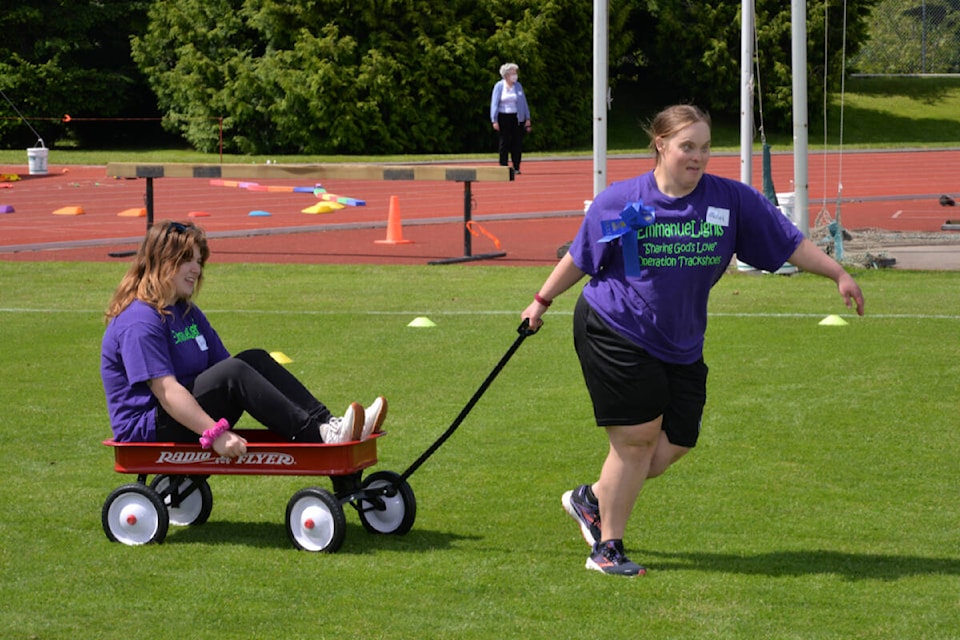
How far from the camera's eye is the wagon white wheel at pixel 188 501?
227 inches

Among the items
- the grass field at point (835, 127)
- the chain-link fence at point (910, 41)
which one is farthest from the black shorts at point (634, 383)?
the chain-link fence at point (910, 41)

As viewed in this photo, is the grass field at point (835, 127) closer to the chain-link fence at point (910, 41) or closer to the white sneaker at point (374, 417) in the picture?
the chain-link fence at point (910, 41)

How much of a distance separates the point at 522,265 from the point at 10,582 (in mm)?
10803

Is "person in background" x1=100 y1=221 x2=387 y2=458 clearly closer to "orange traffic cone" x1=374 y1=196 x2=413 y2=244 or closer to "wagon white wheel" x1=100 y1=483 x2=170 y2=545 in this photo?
"wagon white wheel" x1=100 y1=483 x2=170 y2=545

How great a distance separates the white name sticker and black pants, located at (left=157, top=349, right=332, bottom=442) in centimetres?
169

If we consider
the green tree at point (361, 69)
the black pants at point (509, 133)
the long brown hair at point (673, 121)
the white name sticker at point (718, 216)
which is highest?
the green tree at point (361, 69)

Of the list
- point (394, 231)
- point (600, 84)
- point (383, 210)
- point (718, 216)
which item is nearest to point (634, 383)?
point (718, 216)

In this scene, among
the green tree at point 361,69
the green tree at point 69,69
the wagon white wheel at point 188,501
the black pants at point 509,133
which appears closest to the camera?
the wagon white wheel at point 188,501

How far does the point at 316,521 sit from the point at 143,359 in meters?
0.90

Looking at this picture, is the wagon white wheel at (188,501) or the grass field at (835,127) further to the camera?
the grass field at (835,127)

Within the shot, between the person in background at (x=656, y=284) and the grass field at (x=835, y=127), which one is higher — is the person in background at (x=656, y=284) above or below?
below

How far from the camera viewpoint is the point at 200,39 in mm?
41844

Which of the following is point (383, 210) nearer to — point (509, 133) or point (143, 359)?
point (509, 133)

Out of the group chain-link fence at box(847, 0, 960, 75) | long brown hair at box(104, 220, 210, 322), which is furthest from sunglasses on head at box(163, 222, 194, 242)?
chain-link fence at box(847, 0, 960, 75)
